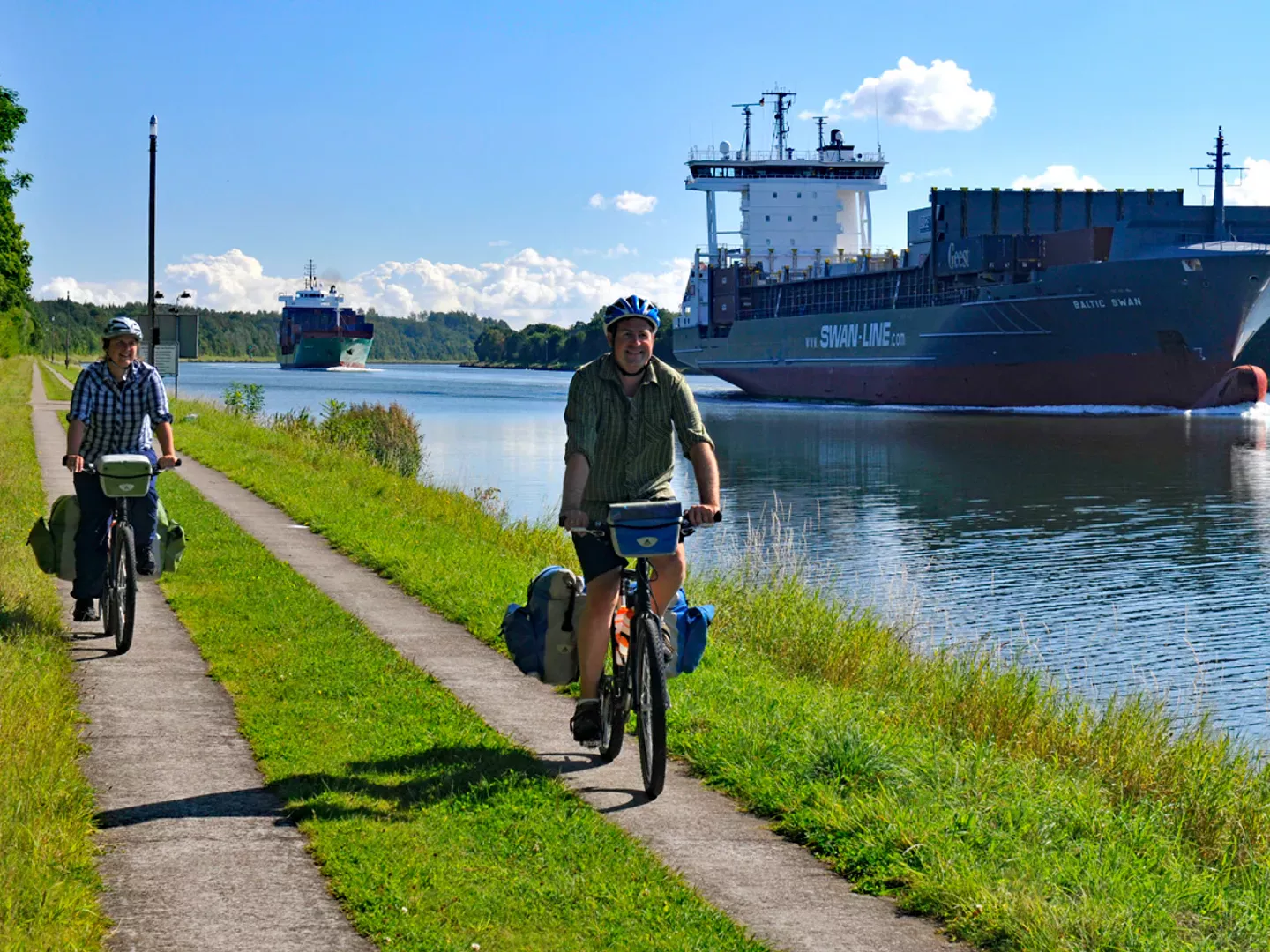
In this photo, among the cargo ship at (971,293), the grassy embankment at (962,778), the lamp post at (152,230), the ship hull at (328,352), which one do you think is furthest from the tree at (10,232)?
the ship hull at (328,352)

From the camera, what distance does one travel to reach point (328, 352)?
16125cm

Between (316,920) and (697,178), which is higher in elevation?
(697,178)

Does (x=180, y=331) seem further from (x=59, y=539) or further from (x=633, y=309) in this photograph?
(x=633, y=309)

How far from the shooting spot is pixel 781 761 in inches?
233

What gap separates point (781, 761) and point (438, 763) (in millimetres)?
1470

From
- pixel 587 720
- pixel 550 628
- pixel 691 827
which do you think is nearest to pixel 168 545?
pixel 550 628

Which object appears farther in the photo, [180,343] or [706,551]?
[180,343]

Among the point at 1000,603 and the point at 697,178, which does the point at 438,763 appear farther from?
the point at 697,178

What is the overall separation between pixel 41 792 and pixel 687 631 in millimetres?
2637

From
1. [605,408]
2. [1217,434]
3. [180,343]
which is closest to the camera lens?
[605,408]

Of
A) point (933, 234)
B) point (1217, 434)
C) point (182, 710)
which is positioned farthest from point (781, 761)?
point (933, 234)

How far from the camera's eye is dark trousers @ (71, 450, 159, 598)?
8336mm

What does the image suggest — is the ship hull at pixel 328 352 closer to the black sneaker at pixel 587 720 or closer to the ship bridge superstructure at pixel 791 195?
the ship bridge superstructure at pixel 791 195

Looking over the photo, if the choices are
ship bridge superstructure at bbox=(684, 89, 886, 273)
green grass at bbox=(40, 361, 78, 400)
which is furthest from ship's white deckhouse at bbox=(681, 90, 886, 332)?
green grass at bbox=(40, 361, 78, 400)
